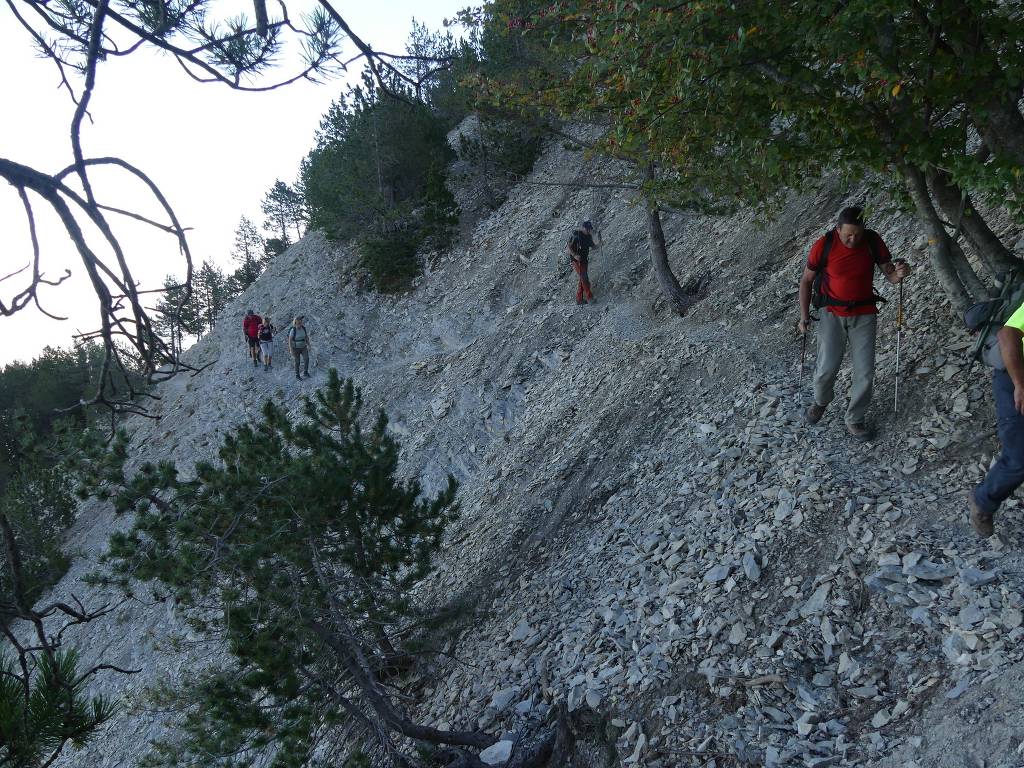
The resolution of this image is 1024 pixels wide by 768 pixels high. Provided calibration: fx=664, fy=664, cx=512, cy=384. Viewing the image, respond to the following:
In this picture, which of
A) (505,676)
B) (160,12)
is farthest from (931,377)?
(160,12)

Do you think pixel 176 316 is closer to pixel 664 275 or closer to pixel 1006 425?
pixel 1006 425

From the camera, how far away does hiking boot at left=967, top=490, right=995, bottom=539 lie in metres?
4.37

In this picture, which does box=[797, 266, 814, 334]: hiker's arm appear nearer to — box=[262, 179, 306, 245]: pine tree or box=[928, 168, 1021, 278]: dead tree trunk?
box=[928, 168, 1021, 278]: dead tree trunk

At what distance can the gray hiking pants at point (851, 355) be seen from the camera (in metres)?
5.77

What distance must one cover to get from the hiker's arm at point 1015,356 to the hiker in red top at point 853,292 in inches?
75.1

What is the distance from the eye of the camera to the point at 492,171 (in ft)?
81.6

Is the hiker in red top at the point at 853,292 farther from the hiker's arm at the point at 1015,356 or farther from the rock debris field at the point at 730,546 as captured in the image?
the hiker's arm at the point at 1015,356

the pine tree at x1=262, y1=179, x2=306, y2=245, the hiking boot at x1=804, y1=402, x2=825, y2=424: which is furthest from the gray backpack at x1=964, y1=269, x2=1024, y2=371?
the pine tree at x1=262, y1=179, x2=306, y2=245

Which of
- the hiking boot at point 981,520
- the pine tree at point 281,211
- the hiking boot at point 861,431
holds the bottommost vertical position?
the hiking boot at point 981,520

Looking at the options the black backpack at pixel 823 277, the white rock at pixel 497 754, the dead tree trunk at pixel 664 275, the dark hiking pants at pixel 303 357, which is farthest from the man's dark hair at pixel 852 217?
the dark hiking pants at pixel 303 357

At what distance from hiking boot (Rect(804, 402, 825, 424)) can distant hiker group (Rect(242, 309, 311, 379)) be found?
16197mm

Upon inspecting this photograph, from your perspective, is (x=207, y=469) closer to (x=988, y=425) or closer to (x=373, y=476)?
(x=373, y=476)

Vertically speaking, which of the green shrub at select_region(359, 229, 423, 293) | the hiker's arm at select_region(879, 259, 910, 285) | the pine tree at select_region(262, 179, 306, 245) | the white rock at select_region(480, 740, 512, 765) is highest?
the pine tree at select_region(262, 179, 306, 245)

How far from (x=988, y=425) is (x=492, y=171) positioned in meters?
21.7
